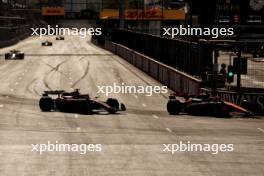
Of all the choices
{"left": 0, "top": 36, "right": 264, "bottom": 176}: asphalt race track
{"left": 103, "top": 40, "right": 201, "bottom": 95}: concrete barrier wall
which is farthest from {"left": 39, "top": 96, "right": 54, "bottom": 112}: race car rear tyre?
{"left": 103, "top": 40, "right": 201, "bottom": 95}: concrete barrier wall

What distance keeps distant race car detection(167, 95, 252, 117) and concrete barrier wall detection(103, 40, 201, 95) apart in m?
5.62

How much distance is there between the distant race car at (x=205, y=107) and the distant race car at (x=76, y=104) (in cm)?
299

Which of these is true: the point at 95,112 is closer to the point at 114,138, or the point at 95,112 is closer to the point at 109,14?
the point at 114,138

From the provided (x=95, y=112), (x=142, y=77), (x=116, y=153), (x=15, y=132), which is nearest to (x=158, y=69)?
(x=142, y=77)

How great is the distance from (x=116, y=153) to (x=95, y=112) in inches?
464

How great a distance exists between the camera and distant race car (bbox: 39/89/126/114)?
34.2m

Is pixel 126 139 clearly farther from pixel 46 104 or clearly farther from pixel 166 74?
pixel 166 74

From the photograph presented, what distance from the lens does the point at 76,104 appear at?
1350 inches

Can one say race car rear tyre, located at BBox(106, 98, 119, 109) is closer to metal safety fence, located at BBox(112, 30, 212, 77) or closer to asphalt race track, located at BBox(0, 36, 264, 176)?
asphalt race track, located at BBox(0, 36, 264, 176)

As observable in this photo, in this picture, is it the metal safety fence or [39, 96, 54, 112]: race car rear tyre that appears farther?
the metal safety fence

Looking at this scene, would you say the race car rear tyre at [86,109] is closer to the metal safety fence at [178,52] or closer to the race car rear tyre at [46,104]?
the race car rear tyre at [46,104]

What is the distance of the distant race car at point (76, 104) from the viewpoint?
34219 mm

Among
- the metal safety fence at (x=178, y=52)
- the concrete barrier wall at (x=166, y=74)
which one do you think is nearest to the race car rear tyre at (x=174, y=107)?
the concrete barrier wall at (x=166, y=74)

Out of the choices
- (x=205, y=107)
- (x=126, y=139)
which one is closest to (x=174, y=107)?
(x=205, y=107)
